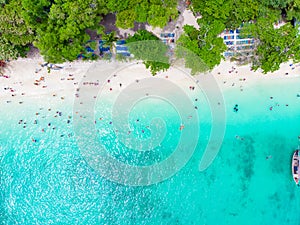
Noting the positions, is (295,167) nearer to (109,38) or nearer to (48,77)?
(109,38)

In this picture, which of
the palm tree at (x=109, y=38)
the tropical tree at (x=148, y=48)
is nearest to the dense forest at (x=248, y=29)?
the tropical tree at (x=148, y=48)

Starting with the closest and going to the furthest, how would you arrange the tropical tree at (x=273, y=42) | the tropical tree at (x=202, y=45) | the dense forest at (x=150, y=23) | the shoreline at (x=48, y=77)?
the dense forest at (x=150, y=23) → the tropical tree at (x=202, y=45) → the tropical tree at (x=273, y=42) → the shoreline at (x=48, y=77)

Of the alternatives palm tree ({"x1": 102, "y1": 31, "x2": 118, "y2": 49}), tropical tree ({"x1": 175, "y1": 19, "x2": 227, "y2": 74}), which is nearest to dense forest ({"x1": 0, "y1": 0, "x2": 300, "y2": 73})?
tropical tree ({"x1": 175, "y1": 19, "x2": 227, "y2": 74})

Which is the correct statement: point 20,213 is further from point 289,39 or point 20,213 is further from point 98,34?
point 289,39

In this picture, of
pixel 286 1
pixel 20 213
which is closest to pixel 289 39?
pixel 286 1

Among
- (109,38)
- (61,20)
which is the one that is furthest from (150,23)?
(61,20)

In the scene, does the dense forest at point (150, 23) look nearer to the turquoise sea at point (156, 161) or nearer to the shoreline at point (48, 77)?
the shoreline at point (48, 77)

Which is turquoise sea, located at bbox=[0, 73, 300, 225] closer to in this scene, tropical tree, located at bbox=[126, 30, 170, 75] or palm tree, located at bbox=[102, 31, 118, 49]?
tropical tree, located at bbox=[126, 30, 170, 75]
